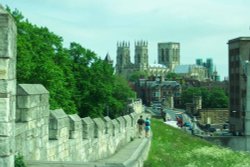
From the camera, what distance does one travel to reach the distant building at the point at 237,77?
84125 mm

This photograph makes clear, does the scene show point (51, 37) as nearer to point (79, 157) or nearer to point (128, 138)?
point (128, 138)

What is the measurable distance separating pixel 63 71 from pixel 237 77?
1823 inches

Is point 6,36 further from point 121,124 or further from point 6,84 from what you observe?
point 121,124

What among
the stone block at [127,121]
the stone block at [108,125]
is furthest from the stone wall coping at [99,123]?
the stone block at [127,121]

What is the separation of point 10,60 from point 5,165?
40.5 inches

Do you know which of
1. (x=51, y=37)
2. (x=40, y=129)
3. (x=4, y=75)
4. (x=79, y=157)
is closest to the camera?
(x=4, y=75)

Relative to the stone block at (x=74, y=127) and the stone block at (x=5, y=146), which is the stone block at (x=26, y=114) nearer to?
the stone block at (x=74, y=127)

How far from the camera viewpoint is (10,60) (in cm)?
613

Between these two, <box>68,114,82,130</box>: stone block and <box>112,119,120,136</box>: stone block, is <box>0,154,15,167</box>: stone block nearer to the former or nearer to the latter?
<box>68,114,82,130</box>: stone block

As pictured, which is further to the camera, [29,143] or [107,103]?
[107,103]

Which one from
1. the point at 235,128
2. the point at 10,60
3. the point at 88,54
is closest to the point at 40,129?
the point at 10,60

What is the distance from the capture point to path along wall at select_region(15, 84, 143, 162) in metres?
9.41

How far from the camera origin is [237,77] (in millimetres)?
87812

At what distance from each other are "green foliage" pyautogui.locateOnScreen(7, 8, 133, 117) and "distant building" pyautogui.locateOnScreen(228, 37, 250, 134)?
84.7ft
